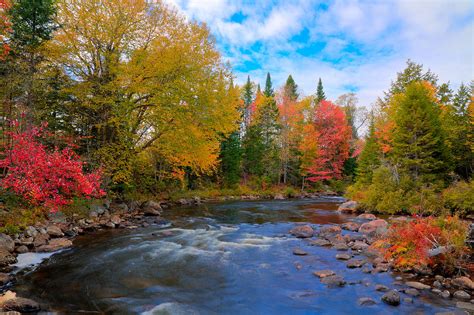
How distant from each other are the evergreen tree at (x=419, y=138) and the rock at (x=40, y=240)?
20420 mm

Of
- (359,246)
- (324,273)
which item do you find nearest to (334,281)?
(324,273)

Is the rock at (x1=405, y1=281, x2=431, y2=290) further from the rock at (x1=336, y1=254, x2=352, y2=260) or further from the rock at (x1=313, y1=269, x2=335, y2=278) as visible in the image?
the rock at (x1=336, y1=254, x2=352, y2=260)

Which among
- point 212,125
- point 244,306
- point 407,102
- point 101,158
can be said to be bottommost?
point 244,306

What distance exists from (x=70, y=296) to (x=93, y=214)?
8.86 meters

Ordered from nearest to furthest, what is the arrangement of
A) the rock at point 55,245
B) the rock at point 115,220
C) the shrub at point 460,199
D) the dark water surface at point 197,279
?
the dark water surface at point 197,279, the rock at point 55,245, the rock at point 115,220, the shrub at point 460,199

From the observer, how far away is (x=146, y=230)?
13.0 meters

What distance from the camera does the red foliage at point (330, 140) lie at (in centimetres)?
3950

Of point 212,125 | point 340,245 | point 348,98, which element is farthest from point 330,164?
point 340,245

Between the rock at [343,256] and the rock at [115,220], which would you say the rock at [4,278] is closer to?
the rock at [115,220]

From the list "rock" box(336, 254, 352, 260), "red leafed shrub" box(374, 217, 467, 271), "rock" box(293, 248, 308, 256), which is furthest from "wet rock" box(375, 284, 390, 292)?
"rock" box(293, 248, 308, 256)

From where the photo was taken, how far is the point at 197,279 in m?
7.41

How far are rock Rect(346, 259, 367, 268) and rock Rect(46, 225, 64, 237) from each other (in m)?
10.5

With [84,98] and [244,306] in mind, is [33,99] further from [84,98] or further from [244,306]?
[244,306]

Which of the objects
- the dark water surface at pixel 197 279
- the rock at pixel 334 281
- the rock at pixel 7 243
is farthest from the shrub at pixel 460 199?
the rock at pixel 7 243
